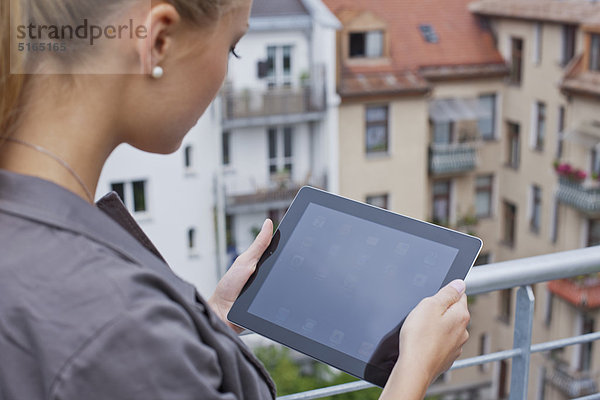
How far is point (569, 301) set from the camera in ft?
25.4

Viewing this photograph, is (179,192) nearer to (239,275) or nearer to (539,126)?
(539,126)

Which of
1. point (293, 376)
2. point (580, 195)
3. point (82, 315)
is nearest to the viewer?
point (82, 315)

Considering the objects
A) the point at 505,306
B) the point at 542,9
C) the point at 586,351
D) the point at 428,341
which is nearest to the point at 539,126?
the point at 542,9

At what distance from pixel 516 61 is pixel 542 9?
2.71 ft

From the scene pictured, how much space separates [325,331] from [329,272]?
0.06 meters

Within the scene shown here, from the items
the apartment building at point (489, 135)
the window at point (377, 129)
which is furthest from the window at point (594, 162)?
the window at point (377, 129)

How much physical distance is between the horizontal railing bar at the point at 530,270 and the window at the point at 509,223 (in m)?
8.65

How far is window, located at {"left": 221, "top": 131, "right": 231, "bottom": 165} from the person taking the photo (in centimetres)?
789

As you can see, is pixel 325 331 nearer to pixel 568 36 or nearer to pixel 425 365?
pixel 425 365

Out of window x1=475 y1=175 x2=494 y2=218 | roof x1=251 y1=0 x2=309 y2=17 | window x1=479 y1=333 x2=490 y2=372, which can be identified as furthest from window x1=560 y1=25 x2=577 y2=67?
window x1=479 y1=333 x2=490 y2=372

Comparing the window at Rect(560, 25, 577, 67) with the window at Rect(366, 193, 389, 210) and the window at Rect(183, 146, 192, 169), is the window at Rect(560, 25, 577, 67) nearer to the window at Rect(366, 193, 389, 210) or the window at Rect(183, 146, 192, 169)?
the window at Rect(366, 193, 389, 210)

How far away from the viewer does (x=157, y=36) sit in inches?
18.2

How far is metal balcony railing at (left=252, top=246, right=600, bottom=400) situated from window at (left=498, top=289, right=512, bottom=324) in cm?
852

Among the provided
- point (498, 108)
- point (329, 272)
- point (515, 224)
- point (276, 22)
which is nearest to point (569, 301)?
point (515, 224)
